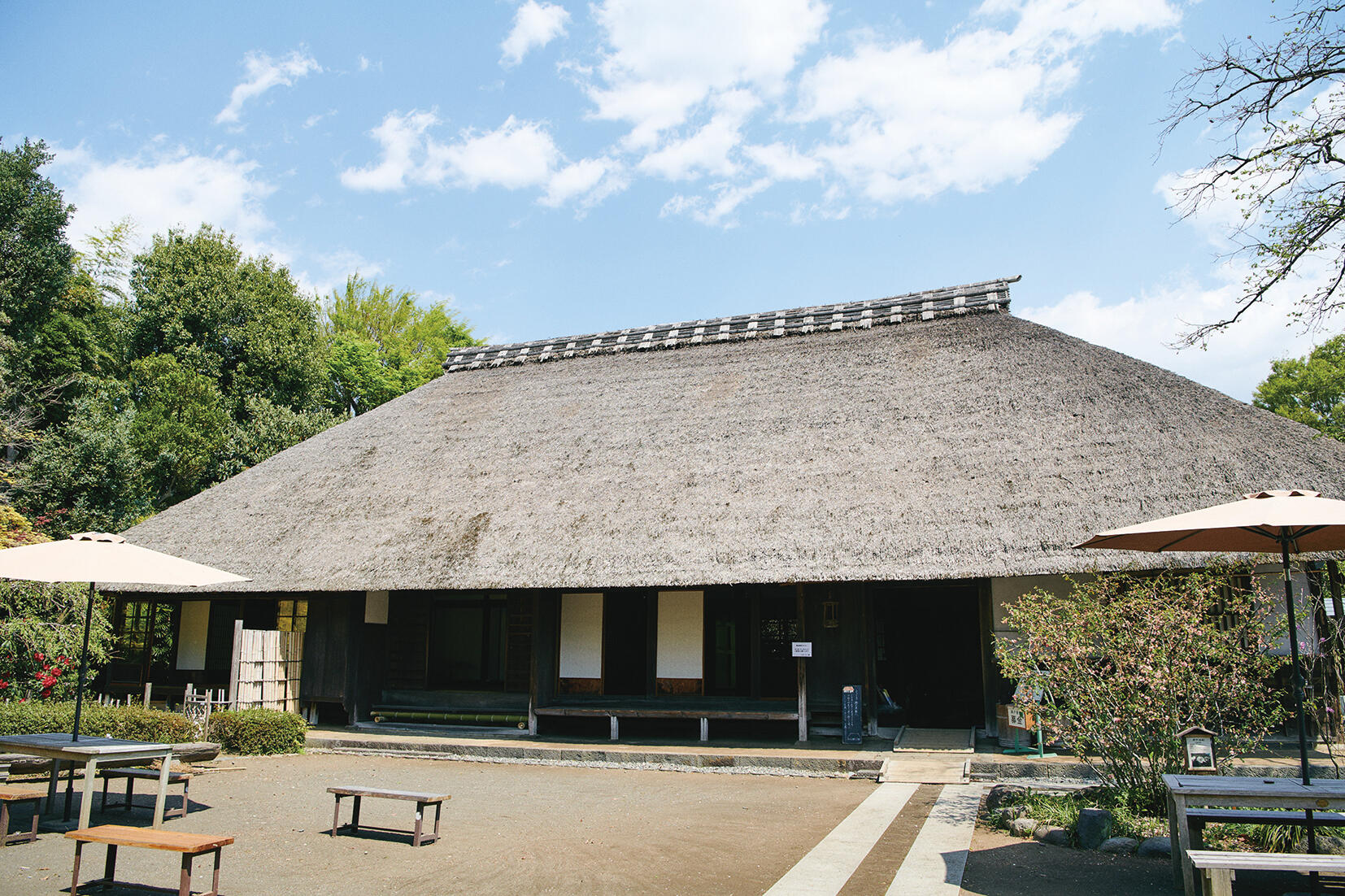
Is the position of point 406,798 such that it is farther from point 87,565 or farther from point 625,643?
point 625,643

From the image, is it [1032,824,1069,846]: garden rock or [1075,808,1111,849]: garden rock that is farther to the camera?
[1032,824,1069,846]: garden rock

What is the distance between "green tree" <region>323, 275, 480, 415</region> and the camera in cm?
3347

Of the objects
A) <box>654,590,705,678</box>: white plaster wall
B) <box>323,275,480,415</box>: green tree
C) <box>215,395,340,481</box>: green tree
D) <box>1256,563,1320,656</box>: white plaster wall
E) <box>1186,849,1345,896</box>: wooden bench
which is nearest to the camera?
<box>1186,849,1345,896</box>: wooden bench

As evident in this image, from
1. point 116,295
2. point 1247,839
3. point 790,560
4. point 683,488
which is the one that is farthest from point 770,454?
point 116,295

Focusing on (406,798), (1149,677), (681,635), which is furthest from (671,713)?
(1149,677)

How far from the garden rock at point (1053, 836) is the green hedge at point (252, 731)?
10228mm

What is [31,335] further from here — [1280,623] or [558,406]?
[1280,623]

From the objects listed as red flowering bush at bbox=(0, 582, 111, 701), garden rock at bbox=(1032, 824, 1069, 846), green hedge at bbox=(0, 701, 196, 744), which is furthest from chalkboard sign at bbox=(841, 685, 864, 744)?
red flowering bush at bbox=(0, 582, 111, 701)

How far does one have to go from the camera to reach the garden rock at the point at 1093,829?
6.34 m

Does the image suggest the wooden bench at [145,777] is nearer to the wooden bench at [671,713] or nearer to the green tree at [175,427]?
the wooden bench at [671,713]

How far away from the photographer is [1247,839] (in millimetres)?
6051

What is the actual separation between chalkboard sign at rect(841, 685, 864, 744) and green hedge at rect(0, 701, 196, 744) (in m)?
8.83

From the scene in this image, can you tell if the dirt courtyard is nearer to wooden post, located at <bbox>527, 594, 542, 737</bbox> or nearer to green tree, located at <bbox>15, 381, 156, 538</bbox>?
wooden post, located at <bbox>527, 594, 542, 737</bbox>

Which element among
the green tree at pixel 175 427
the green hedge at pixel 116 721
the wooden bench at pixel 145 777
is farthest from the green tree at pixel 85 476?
the wooden bench at pixel 145 777
